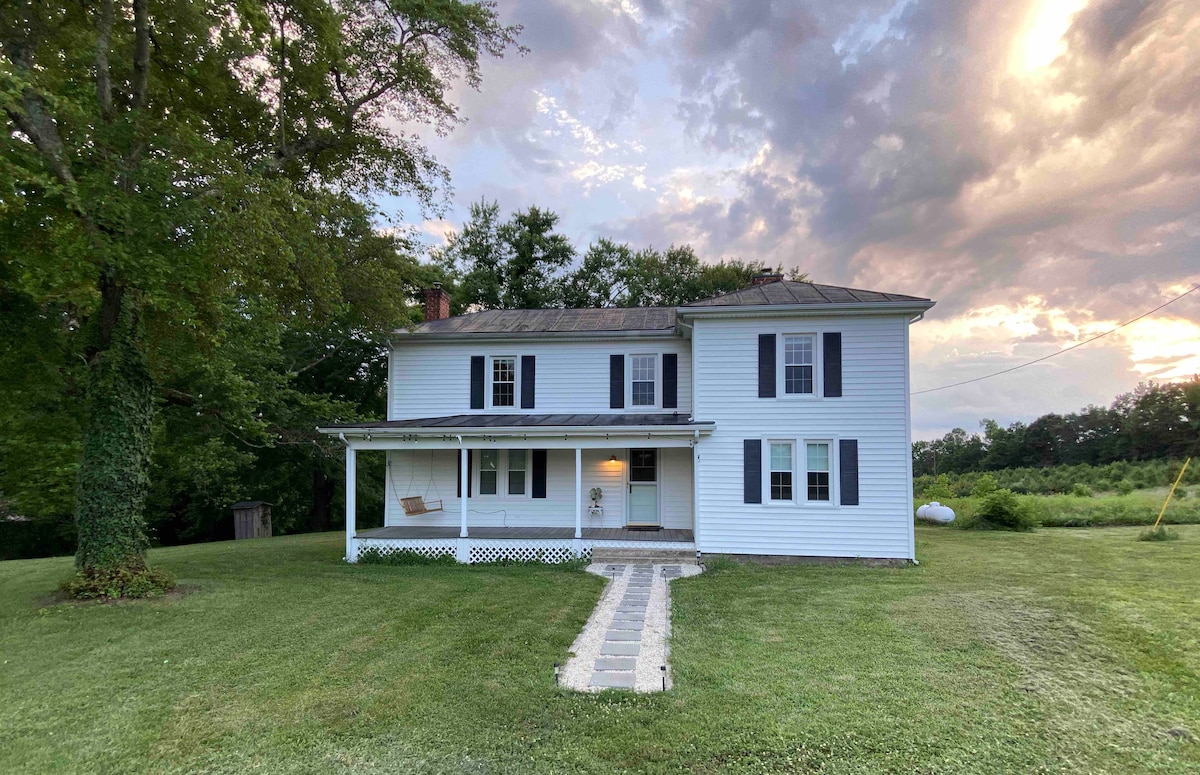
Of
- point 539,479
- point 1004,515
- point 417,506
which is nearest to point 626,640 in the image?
point 539,479

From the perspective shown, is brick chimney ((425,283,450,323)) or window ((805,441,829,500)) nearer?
window ((805,441,829,500))

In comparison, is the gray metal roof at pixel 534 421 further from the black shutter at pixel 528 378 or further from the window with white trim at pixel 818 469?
the window with white trim at pixel 818 469

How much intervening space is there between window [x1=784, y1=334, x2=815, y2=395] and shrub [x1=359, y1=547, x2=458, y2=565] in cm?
796

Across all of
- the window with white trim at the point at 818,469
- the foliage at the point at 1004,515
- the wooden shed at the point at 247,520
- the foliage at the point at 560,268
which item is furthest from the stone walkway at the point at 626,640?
the foliage at the point at 560,268

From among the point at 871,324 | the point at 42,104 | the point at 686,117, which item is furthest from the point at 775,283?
the point at 42,104

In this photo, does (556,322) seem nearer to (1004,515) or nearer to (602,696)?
(602,696)

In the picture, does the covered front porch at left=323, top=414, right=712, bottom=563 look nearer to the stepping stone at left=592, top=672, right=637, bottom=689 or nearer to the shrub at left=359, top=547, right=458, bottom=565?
the shrub at left=359, top=547, right=458, bottom=565

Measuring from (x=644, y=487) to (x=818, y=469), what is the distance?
156 inches

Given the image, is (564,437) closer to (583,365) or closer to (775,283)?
(583,365)

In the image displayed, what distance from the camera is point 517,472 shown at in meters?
13.4

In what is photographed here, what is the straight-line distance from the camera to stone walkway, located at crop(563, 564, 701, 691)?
16.4 feet

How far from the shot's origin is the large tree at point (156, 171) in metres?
7.25

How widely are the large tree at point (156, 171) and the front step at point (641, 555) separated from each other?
721 centimetres

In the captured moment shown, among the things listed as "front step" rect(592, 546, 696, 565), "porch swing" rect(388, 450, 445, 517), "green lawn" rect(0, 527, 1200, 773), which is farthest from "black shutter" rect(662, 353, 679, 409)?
"porch swing" rect(388, 450, 445, 517)
